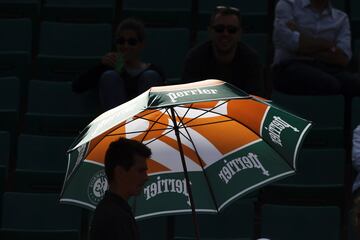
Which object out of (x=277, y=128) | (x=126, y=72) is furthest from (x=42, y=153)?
(x=277, y=128)

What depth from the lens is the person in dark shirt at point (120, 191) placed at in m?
3.36

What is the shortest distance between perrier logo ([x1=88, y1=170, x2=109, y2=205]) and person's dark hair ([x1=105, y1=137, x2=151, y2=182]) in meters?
0.47

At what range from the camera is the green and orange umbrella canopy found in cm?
404

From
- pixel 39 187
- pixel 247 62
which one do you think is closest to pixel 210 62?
pixel 247 62

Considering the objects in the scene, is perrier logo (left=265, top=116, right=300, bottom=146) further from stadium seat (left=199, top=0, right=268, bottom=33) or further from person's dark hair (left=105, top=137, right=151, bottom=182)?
stadium seat (left=199, top=0, right=268, bottom=33)

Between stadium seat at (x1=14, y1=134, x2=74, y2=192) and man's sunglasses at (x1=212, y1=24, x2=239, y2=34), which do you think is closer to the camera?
man's sunglasses at (x1=212, y1=24, x2=239, y2=34)

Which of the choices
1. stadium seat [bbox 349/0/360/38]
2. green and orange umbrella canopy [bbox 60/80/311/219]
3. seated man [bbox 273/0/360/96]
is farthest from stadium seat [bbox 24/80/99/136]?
green and orange umbrella canopy [bbox 60/80/311/219]

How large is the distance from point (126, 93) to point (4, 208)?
3.46 feet

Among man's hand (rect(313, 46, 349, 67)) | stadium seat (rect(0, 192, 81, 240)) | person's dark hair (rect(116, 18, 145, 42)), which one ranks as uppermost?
person's dark hair (rect(116, 18, 145, 42))

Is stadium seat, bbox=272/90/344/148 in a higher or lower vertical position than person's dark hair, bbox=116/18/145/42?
lower

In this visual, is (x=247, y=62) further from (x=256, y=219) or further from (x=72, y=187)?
(x=72, y=187)

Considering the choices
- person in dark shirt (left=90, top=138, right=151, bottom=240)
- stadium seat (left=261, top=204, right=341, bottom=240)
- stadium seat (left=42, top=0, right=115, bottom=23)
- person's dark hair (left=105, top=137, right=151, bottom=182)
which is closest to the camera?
person in dark shirt (left=90, top=138, right=151, bottom=240)

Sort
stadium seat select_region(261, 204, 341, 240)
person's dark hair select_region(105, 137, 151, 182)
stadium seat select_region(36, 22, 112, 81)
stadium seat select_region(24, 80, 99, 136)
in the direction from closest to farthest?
person's dark hair select_region(105, 137, 151, 182) → stadium seat select_region(261, 204, 341, 240) → stadium seat select_region(24, 80, 99, 136) → stadium seat select_region(36, 22, 112, 81)

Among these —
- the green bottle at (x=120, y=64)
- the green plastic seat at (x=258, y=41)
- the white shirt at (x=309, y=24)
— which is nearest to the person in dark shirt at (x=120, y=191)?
the green bottle at (x=120, y=64)
